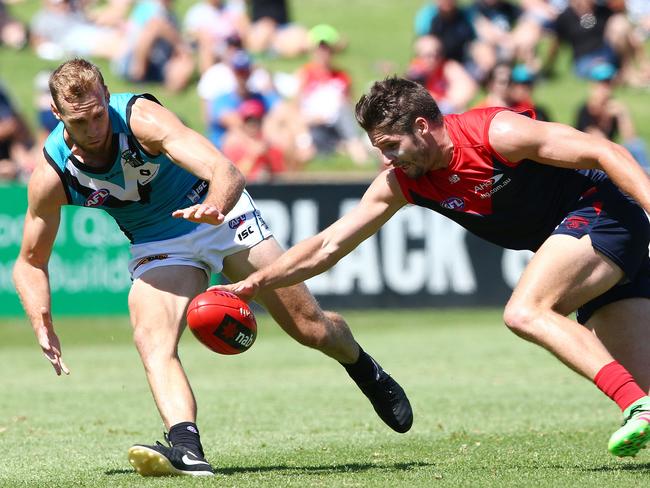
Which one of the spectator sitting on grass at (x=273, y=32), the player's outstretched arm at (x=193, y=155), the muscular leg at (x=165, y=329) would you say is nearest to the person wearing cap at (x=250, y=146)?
the spectator sitting on grass at (x=273, y=32)

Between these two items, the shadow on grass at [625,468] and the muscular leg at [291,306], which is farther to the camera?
the muscular leg at [291,306]

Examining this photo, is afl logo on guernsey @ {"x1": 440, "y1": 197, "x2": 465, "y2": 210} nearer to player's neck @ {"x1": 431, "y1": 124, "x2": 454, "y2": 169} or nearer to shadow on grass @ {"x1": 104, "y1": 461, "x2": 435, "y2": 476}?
player's neck @ {"x1": 431, "y1": 124, "x2": 454, "y2": 169}

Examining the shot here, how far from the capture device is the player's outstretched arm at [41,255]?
264 inches

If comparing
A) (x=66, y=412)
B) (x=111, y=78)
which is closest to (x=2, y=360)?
(x=66, y=412)

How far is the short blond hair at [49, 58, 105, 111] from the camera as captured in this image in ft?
20.4

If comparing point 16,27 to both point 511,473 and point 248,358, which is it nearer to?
point 248,358

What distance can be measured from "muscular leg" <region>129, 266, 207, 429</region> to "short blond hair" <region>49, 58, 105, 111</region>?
3.83 feet

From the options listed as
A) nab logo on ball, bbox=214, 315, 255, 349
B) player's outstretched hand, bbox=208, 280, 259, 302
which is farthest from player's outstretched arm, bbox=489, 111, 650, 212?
nab logo on ball, bbox=214, 315, 255, 349

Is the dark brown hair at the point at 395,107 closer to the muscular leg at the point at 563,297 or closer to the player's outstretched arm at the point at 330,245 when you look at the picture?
the player's outstretched arm at the point at 330,245

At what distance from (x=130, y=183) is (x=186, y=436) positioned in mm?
1467

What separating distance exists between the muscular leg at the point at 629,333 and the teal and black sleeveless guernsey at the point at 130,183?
2412 mm

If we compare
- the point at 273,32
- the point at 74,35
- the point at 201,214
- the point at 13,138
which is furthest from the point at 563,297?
the point at 74,35

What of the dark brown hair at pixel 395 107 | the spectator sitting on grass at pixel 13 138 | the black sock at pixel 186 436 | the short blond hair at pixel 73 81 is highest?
the short blond hair at pixel 73 81

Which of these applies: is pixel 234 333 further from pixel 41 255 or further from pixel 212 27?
pixel 212 27
